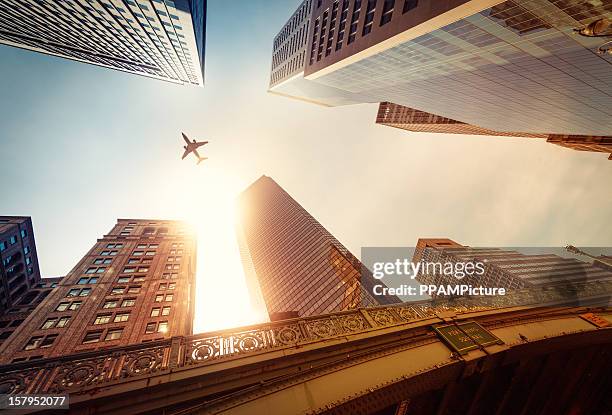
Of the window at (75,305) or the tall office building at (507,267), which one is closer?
the window at (75,305)

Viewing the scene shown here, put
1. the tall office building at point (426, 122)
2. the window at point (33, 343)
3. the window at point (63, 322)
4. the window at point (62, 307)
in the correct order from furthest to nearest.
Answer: the tall office building at point (426, 122), the window at point (62, 307), the window at point (63, 322), the window at point (33, 343)

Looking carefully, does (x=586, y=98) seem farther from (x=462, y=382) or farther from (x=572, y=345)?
(x=462, y=382)

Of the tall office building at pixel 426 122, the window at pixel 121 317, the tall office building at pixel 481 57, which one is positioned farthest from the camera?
the tall office building at pixel 426 122

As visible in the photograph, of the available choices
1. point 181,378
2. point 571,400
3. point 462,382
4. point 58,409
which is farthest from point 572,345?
point 58,409

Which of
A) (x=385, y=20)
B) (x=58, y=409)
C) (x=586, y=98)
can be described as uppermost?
(x=385, y=20)

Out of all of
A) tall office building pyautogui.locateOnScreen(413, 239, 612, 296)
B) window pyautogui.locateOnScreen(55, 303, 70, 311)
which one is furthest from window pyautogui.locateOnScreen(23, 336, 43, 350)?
tall office building pyautogui.locateOnScreen(413, 239, 612, 296)

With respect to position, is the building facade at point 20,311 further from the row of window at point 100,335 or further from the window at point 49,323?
the row of window at point 100,335

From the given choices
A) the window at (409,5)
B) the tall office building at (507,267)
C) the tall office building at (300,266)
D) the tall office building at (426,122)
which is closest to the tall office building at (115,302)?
the tall office building at (300,266)
